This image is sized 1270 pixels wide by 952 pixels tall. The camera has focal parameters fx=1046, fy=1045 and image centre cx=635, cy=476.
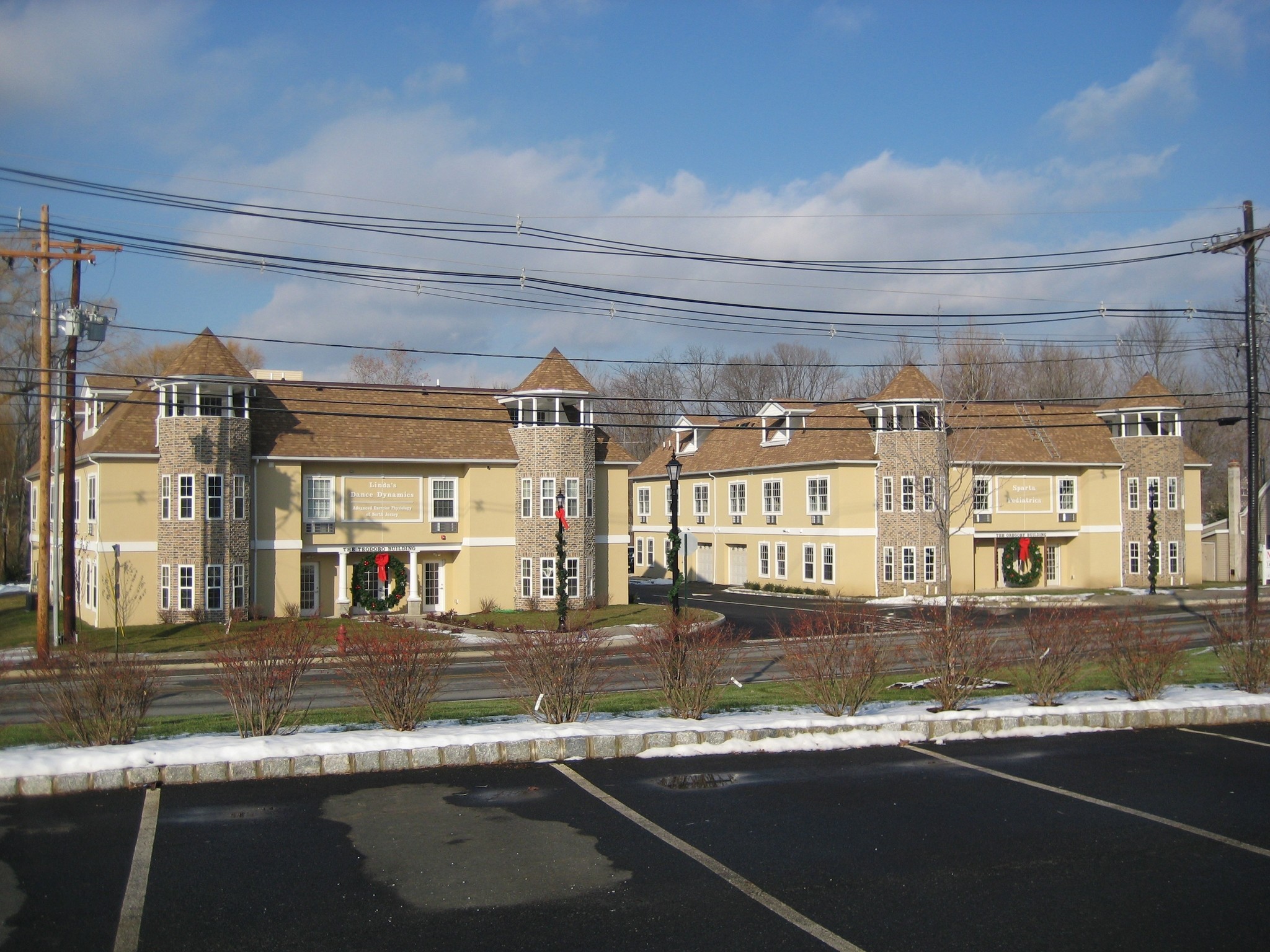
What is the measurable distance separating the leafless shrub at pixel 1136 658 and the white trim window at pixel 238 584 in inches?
1067

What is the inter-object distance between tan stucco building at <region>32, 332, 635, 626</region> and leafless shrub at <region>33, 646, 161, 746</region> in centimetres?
2131

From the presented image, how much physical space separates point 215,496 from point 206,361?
4.31m

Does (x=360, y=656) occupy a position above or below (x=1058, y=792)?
above

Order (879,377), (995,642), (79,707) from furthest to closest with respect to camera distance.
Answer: (879,377) < (995,642) < (79,707)

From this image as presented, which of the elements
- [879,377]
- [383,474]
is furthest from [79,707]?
[879,377]

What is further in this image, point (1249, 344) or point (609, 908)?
point (1249, 344)

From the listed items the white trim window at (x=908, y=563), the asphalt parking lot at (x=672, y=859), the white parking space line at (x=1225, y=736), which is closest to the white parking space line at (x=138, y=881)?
the asphalt parking lot at (x=672, y=859)

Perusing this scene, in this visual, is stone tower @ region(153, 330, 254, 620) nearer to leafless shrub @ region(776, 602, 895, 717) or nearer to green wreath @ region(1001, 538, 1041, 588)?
leafless shrub @ region(776, 602, 895, 717)

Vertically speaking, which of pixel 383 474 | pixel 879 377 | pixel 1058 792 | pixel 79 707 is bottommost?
pixel 1058 792

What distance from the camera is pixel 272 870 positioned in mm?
8070

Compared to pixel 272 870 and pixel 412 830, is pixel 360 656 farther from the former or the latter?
pixel 272 870

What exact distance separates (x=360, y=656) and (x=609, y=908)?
620cm

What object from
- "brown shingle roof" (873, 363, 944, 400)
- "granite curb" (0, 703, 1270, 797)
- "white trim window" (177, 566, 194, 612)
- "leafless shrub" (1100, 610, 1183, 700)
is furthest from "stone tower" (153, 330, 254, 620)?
"leafless shrub" (1100, 610, 1183, 700)

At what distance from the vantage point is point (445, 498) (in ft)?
125
